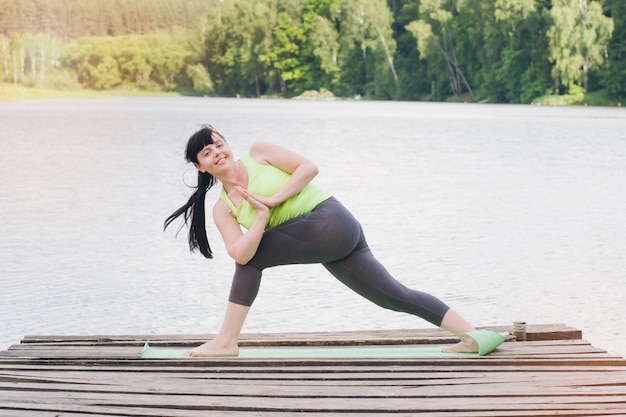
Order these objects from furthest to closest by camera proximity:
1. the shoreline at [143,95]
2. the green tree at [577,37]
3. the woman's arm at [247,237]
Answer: the shoreline at [143,95]
the green tree at [577,37]
the woman's arm at [247,237]

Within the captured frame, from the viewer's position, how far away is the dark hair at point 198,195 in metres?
3.88

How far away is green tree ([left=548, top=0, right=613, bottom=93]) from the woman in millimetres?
49418

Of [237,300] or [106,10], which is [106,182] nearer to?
[237,300]

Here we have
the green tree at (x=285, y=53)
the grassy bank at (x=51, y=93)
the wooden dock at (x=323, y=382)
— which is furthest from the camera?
the green tree at (x=285, y=53)

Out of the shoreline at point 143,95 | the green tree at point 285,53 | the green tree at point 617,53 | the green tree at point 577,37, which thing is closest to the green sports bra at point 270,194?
the green tree at point 577,37

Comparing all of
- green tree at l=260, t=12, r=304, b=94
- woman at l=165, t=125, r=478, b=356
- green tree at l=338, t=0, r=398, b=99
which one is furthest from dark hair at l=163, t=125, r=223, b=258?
green tree at l=260, t=12, r=304, b=94

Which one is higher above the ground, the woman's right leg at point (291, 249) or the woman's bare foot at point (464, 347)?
the woman's right leg at point (291, 249)

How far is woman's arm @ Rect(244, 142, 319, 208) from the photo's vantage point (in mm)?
3789

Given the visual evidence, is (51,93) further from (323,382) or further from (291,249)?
(323,382)

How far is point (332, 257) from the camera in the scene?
3.86 m

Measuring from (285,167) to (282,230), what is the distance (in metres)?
0.22

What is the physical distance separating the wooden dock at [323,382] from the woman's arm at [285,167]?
567 millimetres

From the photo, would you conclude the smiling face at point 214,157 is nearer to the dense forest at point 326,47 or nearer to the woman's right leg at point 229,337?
the woman's right leg at point 229,337

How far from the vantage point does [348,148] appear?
2575cm
